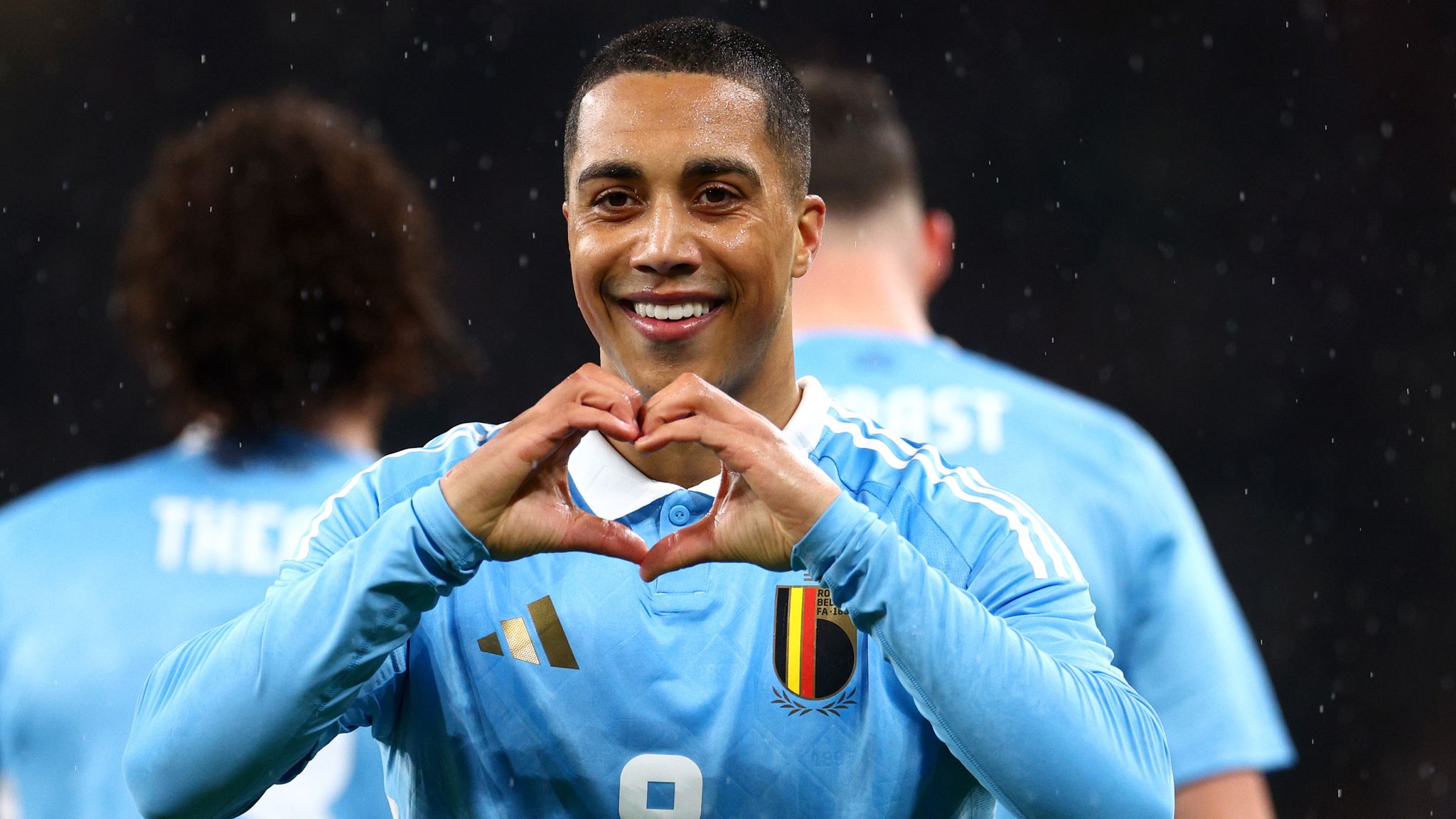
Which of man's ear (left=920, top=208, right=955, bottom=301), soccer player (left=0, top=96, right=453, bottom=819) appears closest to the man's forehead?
soccer player (left=0, top=96, right=453, bottom=819)

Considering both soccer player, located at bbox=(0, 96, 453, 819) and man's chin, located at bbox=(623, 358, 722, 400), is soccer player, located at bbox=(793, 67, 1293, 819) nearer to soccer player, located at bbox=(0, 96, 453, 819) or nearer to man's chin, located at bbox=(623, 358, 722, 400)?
soccer player, located at bbox=(0, 96, 453, 819)

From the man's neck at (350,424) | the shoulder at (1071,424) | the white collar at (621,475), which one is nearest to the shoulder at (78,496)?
the man's neck at (350,424)

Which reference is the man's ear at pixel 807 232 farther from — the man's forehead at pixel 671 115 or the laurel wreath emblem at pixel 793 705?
the laurel wreath emblem at pixel 793 705

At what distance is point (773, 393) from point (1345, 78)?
4926mm

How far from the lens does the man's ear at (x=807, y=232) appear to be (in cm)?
254

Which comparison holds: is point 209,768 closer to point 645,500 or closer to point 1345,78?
point 645,500

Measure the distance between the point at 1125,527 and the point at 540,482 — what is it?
174 cm

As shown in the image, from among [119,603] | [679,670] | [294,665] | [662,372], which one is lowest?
[119,603]

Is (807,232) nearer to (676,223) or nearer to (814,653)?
(676,223)

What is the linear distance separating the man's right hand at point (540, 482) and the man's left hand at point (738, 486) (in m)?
0.03

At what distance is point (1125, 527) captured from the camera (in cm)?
347

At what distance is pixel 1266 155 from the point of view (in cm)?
661

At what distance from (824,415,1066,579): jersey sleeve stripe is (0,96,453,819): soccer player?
1245 mm

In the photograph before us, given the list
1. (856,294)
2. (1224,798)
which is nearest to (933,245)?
(856,294)
